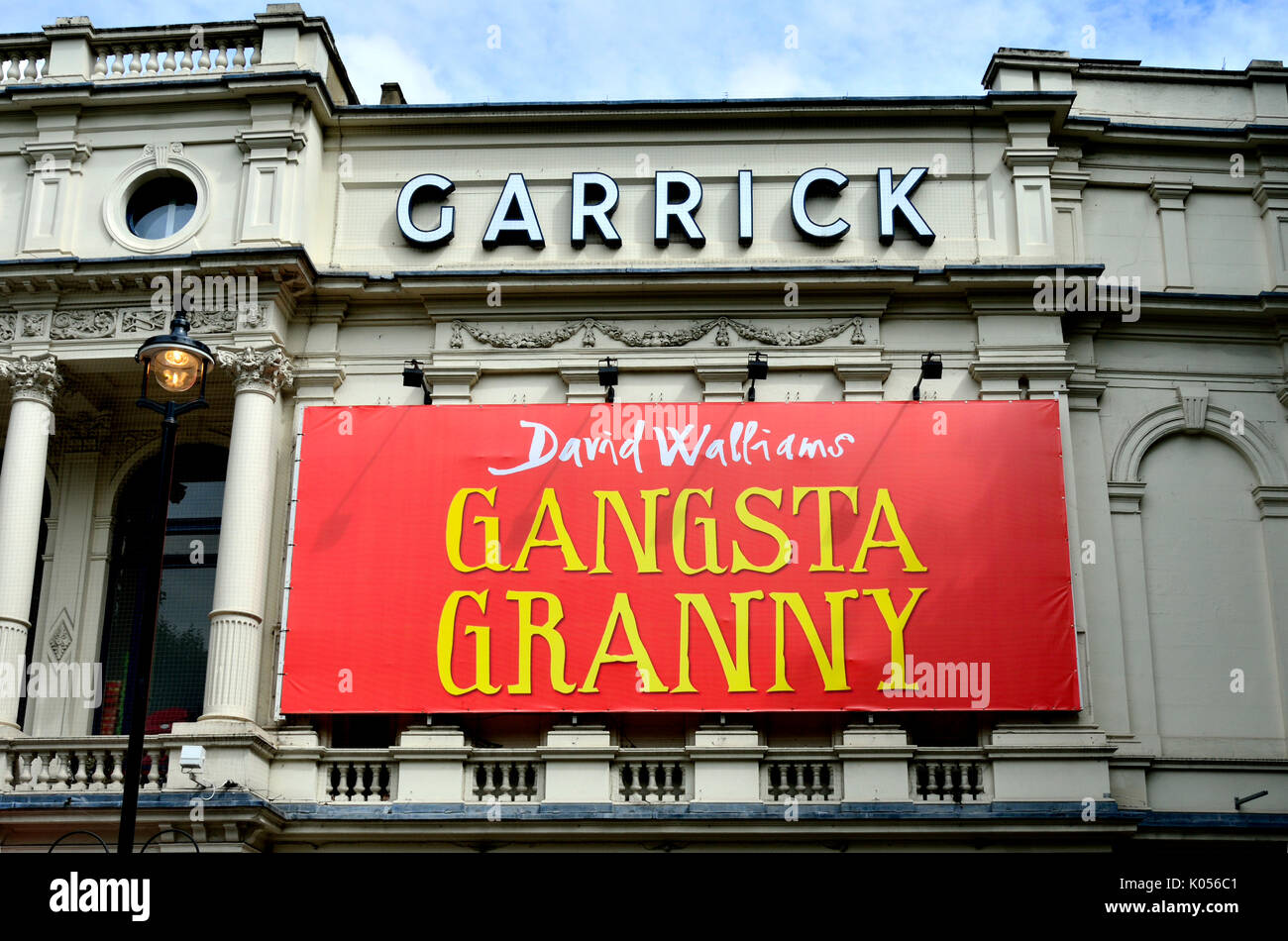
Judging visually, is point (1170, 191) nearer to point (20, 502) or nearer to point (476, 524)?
point (476, 524)

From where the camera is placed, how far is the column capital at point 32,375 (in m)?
24.5

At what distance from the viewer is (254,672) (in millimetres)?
23172

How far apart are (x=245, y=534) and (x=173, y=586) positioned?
300 centimetres

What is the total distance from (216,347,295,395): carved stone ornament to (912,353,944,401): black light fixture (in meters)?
9.92

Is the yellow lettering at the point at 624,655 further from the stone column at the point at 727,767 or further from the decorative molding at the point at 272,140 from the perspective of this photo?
the decorative molding at the point at 272,140

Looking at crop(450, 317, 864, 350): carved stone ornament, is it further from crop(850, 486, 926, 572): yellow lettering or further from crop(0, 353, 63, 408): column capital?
crop(0, 353, 63, 408): column capital

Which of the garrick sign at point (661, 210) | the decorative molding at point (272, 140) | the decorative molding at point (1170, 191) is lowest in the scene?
the garrick sign at point (661, 210)

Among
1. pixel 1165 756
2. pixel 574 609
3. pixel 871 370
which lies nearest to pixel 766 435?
pixel 871 370

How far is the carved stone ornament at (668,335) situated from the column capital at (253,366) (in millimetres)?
2868

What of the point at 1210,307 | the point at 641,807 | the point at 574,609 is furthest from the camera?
the point at 1210,307

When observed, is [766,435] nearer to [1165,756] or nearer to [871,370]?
[871,370]

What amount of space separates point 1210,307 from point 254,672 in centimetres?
1597

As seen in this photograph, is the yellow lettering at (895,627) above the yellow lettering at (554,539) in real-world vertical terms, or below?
Result: below

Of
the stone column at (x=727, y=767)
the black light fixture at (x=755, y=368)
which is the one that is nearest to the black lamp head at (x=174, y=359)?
the stone column at (x=727, y=767)
